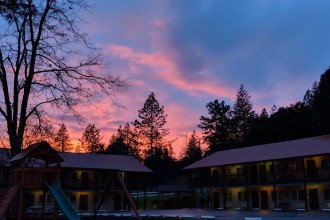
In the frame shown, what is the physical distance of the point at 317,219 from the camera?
2498 cm

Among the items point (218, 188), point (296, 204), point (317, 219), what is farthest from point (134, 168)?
point (317, 219)

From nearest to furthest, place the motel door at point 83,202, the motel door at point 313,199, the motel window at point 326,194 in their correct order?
1. the motel window at point 326,194
2. the motel door at point 313,199
3. the motel door at point 83,202

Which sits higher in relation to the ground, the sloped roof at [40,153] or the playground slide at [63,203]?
the sloped roof at [40,153]

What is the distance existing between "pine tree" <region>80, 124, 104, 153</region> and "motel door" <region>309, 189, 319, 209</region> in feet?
219

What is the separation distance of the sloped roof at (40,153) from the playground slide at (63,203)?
1.58m

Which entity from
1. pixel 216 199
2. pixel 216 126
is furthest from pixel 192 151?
pixel 216 199

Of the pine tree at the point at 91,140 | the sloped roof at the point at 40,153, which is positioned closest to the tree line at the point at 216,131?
the pine tree at the point at 91,140

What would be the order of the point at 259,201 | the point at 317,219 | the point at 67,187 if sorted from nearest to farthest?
the point at 317,219 → the point at 259,201 → the point at 67,187

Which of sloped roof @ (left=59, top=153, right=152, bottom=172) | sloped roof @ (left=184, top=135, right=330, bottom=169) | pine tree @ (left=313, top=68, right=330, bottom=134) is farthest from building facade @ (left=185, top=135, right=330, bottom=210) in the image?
pine tree @ (left=313, top=68, right=330, bottom=134)

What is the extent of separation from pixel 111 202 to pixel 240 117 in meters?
48.3

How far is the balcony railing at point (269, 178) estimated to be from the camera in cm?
3909

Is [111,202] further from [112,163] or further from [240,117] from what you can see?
[240,117]

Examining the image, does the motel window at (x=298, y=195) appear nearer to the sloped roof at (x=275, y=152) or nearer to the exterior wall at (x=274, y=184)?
the exterior wall at (x=274, y=184)

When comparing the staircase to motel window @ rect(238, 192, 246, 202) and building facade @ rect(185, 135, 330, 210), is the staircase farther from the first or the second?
motel window @ rect(238, 192, 246, 202)
